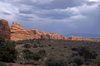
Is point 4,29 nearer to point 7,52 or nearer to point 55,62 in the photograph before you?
point 7,52

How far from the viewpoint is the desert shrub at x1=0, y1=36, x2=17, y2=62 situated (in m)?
13.0

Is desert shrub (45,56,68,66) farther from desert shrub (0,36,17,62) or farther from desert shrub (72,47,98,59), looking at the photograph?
desert shrub (72,47,98,59)

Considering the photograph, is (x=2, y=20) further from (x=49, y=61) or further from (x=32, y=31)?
(x=49, y=61)

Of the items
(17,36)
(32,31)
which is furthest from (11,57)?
(32,31)

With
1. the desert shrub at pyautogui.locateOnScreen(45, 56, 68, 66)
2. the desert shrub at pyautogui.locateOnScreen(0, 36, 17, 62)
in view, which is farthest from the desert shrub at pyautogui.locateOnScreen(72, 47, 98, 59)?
A: the desert shrub at pyautogui.locateOnScreen(0, 36, 17, 62)

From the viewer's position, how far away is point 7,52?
13.3 meters

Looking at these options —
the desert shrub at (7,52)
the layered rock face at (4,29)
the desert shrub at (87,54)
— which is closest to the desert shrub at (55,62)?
the desert shrub at (7,52)

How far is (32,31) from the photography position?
278 feet

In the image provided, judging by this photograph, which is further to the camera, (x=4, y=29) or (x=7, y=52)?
(x=4, y=29)

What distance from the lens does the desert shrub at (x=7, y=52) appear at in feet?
42.8

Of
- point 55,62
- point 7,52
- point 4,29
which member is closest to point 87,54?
point 55,62

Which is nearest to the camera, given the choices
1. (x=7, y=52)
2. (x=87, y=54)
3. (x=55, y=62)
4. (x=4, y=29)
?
(x=55, y=62)

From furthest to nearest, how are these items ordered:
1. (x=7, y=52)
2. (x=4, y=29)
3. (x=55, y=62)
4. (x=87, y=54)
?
(x=4, y=29), (x=87, y=54), (x=7, y=52), (x=55, y=62)

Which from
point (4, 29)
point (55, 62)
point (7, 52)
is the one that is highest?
point (4, 29)
